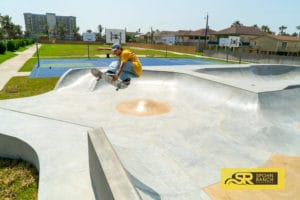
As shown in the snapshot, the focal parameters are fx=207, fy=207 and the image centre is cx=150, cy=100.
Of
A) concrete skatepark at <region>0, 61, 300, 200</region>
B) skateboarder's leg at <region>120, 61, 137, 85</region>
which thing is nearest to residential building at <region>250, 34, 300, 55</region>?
concrete skatepark at <region>0, 61, 300, 200</region>

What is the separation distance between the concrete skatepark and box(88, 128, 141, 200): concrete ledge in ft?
0.04

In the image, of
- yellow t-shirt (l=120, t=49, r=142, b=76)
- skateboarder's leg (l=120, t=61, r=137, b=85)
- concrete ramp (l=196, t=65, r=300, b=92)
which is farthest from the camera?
concrete ramp (l=196, t=65, r=300, b=92)

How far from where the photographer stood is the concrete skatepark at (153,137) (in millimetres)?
3627

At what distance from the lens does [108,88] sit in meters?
11.3

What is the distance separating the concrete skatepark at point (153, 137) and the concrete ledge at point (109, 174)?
13 millimetres

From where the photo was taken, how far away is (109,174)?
8.95ft

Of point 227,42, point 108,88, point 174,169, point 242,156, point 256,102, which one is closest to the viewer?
point 174,169

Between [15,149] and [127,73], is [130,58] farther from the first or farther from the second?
[15,149]

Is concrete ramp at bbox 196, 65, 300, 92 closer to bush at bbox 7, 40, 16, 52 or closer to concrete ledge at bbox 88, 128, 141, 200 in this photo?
concrete ledge at bbox 88, 128, 141, 200

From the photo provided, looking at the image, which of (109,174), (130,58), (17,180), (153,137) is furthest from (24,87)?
(109,174)

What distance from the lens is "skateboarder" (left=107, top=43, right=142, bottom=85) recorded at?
5.83 meters

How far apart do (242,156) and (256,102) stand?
3.53m

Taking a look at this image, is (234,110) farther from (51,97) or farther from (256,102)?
(51,97)

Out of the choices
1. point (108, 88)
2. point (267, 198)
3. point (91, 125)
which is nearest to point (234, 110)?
point (267, 198)
